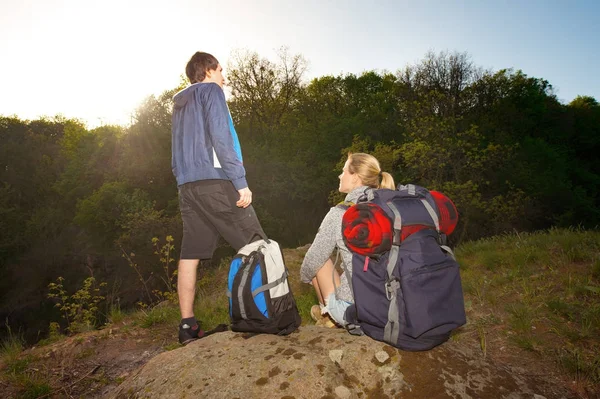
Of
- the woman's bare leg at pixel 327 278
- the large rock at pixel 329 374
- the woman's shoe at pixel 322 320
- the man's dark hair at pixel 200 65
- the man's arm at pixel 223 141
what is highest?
the man's dark hair at pixel 200 65

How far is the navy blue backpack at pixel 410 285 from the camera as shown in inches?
75.7

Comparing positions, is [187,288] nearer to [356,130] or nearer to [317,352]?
[317,352]

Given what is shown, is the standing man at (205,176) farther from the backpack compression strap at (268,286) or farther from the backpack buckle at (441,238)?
the backpack buckle at (441,238)

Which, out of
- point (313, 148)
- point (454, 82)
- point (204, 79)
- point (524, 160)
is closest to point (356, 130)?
point (313, 148)

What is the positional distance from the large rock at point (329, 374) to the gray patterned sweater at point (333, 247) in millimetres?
412

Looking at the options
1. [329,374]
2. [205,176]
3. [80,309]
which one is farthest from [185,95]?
[80,309]

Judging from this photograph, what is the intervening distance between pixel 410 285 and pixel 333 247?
0.76 m

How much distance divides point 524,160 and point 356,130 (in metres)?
11.3

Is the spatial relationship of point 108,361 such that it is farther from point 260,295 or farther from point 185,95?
point 185,95

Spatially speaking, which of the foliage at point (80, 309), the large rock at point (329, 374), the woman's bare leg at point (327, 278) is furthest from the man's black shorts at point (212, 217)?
the foliage at point (80, 309)

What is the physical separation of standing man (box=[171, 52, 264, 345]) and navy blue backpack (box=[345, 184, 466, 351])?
97 cm

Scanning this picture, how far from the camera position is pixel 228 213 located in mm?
2697

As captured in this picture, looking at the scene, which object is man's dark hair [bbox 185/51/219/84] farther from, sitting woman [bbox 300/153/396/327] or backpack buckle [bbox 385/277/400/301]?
backpack buckle [bbox 385/277/400/301]

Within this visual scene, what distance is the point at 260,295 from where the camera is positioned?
92.7 inches
